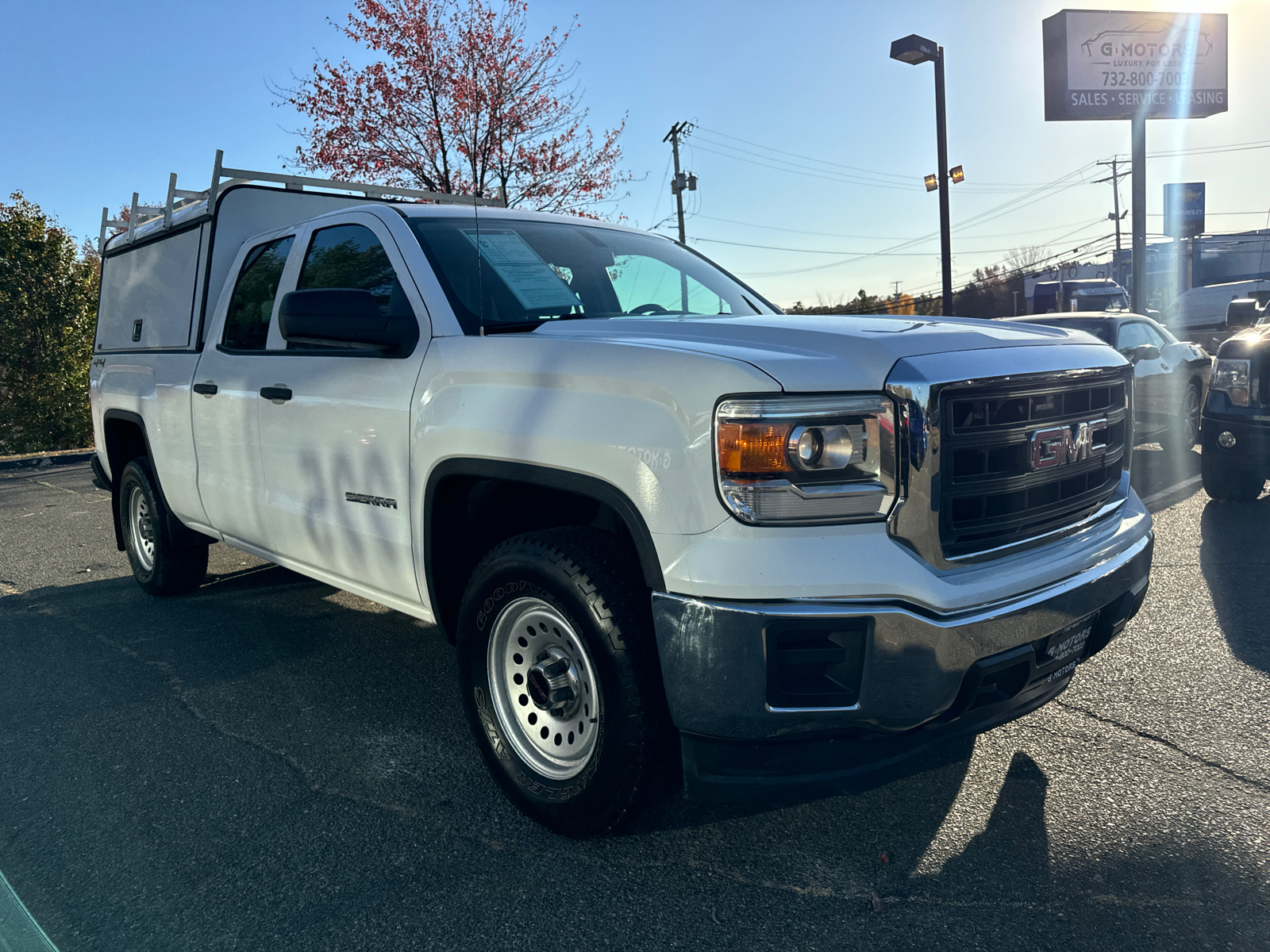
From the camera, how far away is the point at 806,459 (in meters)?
2.22

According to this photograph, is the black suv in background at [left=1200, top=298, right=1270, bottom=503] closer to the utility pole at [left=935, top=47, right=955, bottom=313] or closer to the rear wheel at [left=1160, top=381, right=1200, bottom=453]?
the rear wheel at [left=1160, top=381, right=1200, bottom=453]

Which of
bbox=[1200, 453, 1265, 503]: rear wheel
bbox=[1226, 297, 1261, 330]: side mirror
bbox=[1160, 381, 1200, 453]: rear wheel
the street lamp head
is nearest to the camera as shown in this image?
bbox=[1200, 453, 1265, 503]: rear wheel

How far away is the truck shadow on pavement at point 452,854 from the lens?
2.34 m

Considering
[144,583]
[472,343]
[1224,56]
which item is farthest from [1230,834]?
[1224,56]

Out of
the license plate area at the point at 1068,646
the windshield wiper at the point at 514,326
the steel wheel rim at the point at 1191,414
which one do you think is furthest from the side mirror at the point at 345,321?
the steel wheel rim at the point at 1191,414

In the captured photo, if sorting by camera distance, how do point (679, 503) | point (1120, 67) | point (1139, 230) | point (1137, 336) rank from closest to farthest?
point (679, 503)
point (1137, 336)
point (1139, 230)
point (1120, 67)

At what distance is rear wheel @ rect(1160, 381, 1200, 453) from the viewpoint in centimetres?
1052

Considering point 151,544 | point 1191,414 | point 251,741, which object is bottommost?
point 251,741

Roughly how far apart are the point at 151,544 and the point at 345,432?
309 cm

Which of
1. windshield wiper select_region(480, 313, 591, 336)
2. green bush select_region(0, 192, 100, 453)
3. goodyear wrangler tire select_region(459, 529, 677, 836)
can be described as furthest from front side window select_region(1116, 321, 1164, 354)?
green bush select_region(0, 192, 100, 453)

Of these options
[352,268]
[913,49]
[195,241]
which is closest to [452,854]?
[352,268]

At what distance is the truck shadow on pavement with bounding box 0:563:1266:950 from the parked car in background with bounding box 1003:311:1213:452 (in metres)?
7.81

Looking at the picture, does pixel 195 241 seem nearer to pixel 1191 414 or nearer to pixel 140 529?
pixel 140 529

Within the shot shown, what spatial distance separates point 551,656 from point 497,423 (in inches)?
27.8
